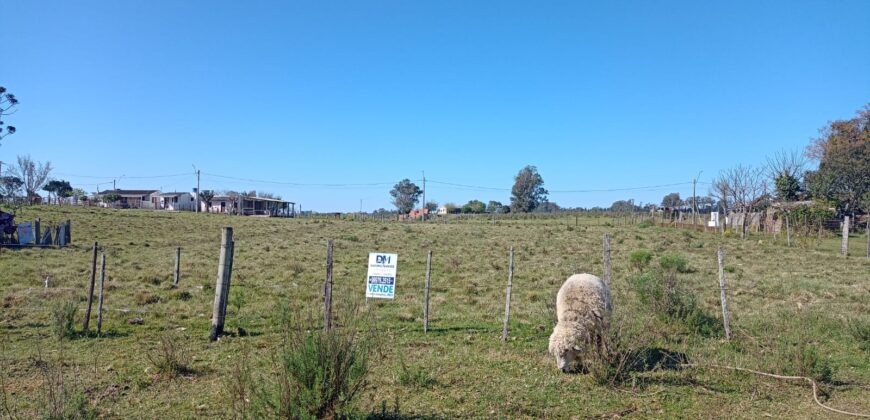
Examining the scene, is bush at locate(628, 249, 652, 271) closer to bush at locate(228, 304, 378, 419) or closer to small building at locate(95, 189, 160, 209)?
bush at locate(228, 304, 378, 419)

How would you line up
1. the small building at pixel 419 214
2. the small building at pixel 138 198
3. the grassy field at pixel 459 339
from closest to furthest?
the grassy field at pixel 459 339 → the small building at pixel 419 214 → the small building at pixel 138 198

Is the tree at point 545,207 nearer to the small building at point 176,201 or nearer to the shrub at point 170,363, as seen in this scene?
the small building at point 176,201

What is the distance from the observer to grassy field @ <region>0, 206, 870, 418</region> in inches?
263

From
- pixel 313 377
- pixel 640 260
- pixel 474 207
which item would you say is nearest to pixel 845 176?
pixel 640 260

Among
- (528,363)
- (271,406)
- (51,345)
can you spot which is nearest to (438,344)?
(528,363)

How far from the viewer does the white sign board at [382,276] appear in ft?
32.9

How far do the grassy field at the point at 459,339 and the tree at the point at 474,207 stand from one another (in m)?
96.9

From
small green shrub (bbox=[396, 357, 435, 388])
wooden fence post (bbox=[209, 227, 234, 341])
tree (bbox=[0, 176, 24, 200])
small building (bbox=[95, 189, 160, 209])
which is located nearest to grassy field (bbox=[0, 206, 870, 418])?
small green shrub (bbox=[396, 357, 435, 388])

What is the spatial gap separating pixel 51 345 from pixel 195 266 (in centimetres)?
1146

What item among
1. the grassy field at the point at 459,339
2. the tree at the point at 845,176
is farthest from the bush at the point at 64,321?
the tree at the point at 845,176

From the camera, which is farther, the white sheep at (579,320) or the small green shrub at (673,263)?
the small green shrub at (673,263)

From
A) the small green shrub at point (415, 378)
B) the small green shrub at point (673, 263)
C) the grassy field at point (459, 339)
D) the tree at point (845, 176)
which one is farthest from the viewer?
the tree at point (845, 176)

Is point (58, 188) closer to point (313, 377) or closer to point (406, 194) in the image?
A: point (406, 194)

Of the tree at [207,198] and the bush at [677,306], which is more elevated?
the tree at [207,198]
